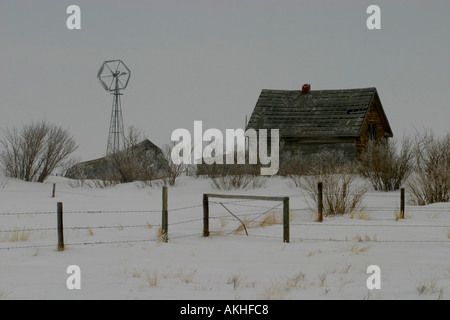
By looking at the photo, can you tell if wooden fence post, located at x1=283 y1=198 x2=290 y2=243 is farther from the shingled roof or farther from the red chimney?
the red chimney

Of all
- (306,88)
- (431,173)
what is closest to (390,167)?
(431,173)

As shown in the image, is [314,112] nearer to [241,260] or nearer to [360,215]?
[360,215]

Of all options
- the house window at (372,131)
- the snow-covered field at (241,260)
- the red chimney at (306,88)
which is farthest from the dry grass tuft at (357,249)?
the red chimney at (306,88)

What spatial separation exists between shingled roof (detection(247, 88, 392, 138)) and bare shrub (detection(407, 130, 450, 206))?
308 inches

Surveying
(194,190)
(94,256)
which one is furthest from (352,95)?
(94,256)

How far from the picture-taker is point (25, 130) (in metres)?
30.2

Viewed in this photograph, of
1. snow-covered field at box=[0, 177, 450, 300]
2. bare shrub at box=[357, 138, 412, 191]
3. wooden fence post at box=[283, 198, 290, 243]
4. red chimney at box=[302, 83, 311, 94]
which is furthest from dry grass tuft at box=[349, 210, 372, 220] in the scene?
red chimney at box=[302, 83, 311, 94]

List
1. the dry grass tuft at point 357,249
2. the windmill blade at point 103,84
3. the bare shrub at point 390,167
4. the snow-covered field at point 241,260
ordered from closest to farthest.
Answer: the snow-covered field at point 241,260
the dry grass tuft at point 357,249
the bare shrub at point 390,167
the windmill blade at point 103,84

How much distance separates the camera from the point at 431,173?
55.5 feet

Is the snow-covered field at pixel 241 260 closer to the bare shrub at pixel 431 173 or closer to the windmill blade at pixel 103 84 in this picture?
the bare shrub at pixel 431 173

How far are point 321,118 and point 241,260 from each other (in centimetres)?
2118

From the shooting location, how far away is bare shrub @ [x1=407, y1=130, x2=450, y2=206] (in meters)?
16.7

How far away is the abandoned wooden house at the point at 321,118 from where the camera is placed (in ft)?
90.6

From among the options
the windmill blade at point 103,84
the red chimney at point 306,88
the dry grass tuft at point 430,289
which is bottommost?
the dry grass tuft at point 430,289
